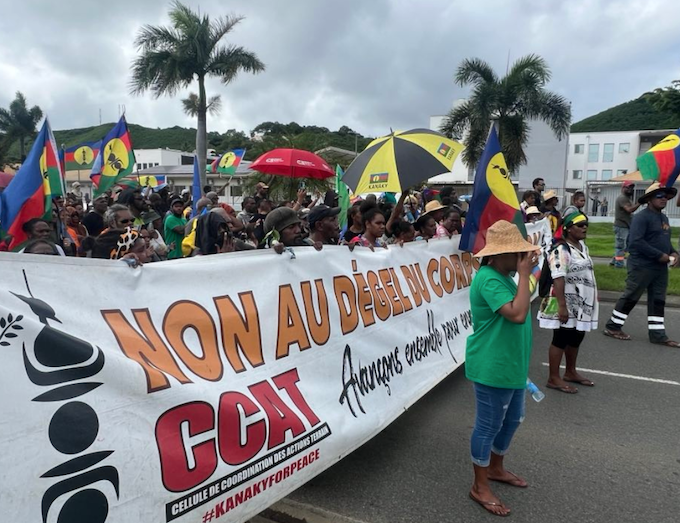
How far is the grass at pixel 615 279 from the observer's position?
905 centimetres

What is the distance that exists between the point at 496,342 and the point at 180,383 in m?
1.68

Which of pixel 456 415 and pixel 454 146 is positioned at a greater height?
pixel 454 146

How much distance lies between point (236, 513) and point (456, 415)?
7.54 ft

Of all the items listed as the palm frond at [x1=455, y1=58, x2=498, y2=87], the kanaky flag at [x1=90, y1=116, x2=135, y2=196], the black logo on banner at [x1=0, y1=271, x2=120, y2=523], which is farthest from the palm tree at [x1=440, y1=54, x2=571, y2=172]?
the black logo on banner at [x1=0, y1=271, x2=120, y2=523]

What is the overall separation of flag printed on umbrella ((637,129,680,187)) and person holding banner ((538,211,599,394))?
10.3 ft

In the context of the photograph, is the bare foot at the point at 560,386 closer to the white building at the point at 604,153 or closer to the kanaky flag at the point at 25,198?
the kanaky flag at the point at 25,198

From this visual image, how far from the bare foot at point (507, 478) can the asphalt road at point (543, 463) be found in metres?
0.04

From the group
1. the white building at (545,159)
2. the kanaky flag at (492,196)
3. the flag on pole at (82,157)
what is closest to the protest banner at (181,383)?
the kanaky flag at (492,196)

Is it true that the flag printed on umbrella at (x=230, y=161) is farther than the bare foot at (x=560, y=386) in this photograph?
Yes

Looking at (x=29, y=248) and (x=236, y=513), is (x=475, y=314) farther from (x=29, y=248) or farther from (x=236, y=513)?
(x=29, y=248)

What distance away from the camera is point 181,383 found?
2275 mm

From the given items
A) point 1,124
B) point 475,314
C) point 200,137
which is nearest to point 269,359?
point 475,314

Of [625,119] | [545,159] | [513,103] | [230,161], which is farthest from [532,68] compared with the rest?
[625,119]

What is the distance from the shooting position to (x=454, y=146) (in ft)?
18.4
